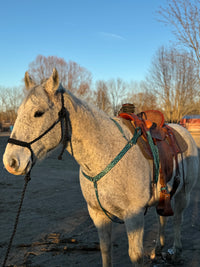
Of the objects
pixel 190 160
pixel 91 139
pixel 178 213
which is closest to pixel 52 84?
pixel 91 139

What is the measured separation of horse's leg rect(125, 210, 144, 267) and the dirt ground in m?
1.06

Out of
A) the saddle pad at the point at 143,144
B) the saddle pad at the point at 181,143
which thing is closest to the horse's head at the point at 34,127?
the saddle pad at the point at 143,144

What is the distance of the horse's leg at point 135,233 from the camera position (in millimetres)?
2215

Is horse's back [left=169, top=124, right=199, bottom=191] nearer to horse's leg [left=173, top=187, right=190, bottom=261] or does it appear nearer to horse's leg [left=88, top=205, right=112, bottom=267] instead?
horse's leg [left=173, top=187, right=190, bottom=261]

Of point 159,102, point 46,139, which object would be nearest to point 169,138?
point 46,139

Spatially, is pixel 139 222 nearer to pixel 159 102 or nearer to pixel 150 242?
pixel 150 242

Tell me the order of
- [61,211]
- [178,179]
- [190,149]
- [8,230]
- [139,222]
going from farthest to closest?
[61,211] → [8,230] → [190,149] → [178,179] → [139,222]

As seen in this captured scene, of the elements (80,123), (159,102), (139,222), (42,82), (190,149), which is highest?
(159,102)

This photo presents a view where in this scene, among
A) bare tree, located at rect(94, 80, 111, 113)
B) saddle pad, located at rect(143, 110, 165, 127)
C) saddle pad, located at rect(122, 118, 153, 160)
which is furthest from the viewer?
bare tree, located at rect(94, 80, 111, 113)

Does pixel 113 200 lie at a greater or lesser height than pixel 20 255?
greater

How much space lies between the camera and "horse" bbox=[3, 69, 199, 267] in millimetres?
1833

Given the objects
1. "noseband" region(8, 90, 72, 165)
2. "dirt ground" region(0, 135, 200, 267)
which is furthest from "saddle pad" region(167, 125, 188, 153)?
"noseband" region(8, 90, 72, 165)

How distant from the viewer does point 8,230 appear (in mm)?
4613

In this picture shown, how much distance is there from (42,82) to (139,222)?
1.65 m
